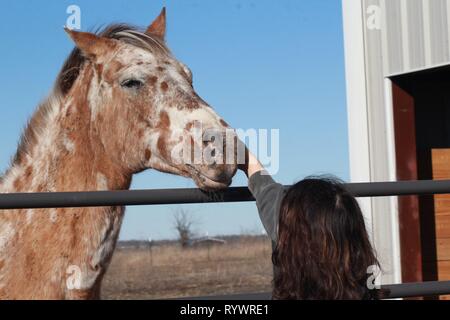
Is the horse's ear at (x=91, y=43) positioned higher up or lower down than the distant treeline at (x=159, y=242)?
higher up

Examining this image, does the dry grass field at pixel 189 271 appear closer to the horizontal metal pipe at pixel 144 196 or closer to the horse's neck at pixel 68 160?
the horse's neck at pixel 68 160

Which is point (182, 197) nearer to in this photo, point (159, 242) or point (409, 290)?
point (409, 290)

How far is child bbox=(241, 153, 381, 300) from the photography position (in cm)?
179

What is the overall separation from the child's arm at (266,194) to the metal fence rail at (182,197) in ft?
0.34

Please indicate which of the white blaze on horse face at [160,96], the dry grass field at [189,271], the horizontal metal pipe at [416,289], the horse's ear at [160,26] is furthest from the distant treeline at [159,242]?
the horizontal metal pipe at [416,289]

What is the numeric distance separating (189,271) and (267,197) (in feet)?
119

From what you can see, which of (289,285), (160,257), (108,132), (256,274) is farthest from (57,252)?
(160,257)

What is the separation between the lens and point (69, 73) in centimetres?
355

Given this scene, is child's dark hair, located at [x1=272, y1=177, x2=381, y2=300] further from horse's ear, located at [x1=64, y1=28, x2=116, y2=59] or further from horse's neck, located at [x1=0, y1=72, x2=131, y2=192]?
horse's ear, located at [x1=64, y1=28, x2=116, y2=59]

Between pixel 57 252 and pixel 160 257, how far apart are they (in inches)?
1791

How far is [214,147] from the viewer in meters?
A: 2.67

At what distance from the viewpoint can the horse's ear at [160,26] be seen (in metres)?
3.81
